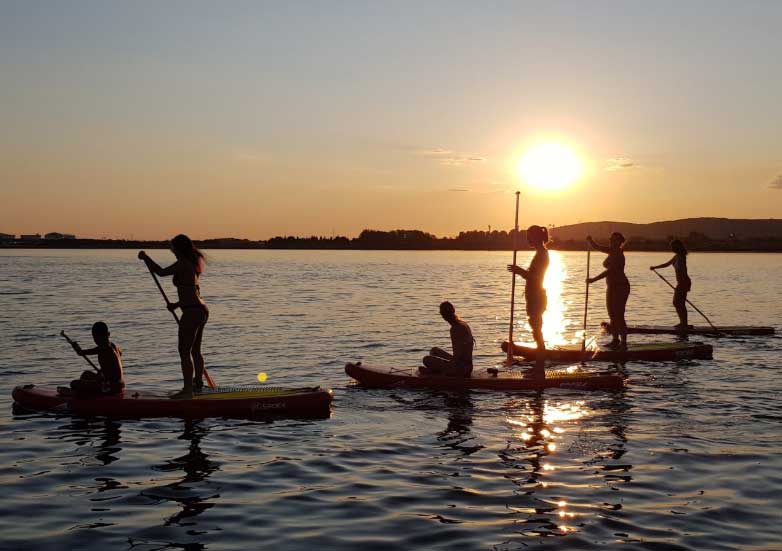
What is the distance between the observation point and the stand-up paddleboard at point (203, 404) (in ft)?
42.4

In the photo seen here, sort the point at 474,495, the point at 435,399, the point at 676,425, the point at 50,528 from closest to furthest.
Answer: the point at 50,528 < the point at 474,495 < the point at 676,425 < the point at 435,399

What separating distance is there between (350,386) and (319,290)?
1542 inches

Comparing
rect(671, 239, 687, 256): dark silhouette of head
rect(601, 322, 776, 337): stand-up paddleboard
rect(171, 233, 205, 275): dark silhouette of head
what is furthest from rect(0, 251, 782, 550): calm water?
rect(601, 322, 776, 337): stand-up paddleboard

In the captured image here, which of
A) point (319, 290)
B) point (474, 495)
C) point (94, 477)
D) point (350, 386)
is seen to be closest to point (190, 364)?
point (94, 477)

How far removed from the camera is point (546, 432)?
12.2 meters

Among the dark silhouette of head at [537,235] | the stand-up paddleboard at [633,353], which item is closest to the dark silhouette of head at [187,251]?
the dark silhouette of head at [537,235]

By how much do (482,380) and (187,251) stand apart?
5.84 metres

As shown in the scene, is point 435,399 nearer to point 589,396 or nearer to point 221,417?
point 589,396

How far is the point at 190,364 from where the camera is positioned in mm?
12836

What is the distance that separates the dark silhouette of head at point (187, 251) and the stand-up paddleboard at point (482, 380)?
456 centimetres

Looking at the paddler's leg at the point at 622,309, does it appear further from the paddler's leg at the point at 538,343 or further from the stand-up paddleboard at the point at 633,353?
the paddler's leg at the point at 538,343

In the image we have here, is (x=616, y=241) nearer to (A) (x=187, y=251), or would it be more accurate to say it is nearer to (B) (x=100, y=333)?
(A) (x=187, y=251)

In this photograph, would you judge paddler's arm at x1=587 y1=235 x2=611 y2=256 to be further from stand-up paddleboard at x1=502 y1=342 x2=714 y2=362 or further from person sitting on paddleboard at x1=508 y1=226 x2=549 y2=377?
person sitting on paddleboard at x1=508 y1=226 x2=549 y2=377

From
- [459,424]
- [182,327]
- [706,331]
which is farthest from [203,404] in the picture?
[706,331]
